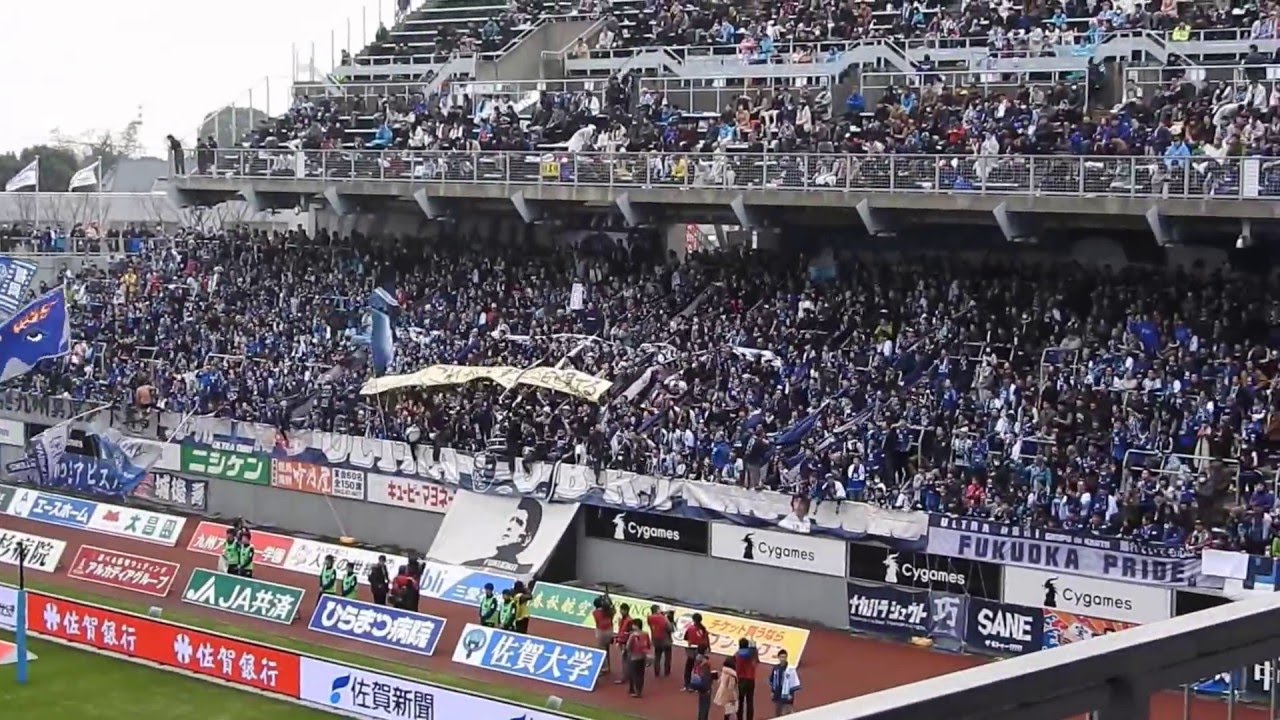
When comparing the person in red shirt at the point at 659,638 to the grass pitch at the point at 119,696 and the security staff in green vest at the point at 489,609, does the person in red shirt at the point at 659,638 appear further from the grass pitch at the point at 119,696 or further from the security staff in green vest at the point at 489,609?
the grass pitch at the point at 119,696

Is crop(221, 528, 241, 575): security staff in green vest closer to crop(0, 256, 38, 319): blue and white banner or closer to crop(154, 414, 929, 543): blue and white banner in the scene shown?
crop(154, 414, 929, 543): blue and white banner

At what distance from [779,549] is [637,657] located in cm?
541

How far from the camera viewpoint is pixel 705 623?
953 inches

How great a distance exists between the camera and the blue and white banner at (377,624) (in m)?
25.3

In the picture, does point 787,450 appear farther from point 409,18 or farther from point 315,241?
point 409,18

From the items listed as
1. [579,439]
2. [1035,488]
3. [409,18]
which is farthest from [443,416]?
[409,18]

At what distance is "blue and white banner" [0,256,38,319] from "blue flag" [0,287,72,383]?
13.6 feet

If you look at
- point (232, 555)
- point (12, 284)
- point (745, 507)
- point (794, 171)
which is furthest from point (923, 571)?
point (12, 284)

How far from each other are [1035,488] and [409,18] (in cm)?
2895

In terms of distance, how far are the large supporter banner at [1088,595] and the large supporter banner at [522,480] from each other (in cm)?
168

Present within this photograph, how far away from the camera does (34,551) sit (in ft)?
104

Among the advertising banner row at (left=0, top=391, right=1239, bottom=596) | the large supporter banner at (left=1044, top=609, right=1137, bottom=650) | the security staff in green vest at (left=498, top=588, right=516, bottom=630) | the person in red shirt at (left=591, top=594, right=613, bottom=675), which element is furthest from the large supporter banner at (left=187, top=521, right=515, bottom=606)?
the large supporter banner at (left=1044, top=609, right=1137, bottom=650)

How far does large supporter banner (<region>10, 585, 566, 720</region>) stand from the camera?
805 inches

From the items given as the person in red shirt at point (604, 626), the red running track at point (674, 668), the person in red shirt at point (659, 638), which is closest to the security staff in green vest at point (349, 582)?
the red running track at point (674, 668)
